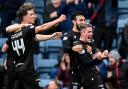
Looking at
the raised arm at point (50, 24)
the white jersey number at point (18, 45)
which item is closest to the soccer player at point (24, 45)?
the white jersey number at point (18, 45)

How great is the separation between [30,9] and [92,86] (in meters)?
1.63

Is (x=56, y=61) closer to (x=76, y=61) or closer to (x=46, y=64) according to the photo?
(x=46, y=64)

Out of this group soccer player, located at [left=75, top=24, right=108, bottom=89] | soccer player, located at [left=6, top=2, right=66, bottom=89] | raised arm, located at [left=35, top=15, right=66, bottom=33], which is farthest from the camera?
soccer player, located at [left=75, top=24, right=108, bottom=89]

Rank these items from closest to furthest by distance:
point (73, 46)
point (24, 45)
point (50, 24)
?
point (50, 24)
point (24, 45)
point (73, 46)

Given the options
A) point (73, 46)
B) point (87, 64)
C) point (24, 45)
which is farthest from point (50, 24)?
point (87, 64)

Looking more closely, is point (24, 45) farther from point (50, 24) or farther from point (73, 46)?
point (73, 46)

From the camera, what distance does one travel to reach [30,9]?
29.6 ft

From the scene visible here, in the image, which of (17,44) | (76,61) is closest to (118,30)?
(76,61)

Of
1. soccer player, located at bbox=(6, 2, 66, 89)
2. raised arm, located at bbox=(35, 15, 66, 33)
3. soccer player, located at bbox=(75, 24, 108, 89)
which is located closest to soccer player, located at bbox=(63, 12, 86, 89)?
soccer player, located at bbox=(75, 24, 108, 89)

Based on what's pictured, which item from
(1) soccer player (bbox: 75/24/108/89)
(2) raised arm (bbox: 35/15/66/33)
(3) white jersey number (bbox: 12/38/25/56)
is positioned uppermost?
(2) raised arm (bbox: 35/15/66/33)

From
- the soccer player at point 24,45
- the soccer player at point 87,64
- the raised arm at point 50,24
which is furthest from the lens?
the soccer player at point 87,64

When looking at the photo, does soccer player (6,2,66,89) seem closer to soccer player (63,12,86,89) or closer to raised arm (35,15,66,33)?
raised arm (35,15,66,33)

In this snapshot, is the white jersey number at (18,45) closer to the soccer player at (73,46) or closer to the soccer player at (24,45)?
the soccer player at (24,45)

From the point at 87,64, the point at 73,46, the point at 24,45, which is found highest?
the point at 24,45
